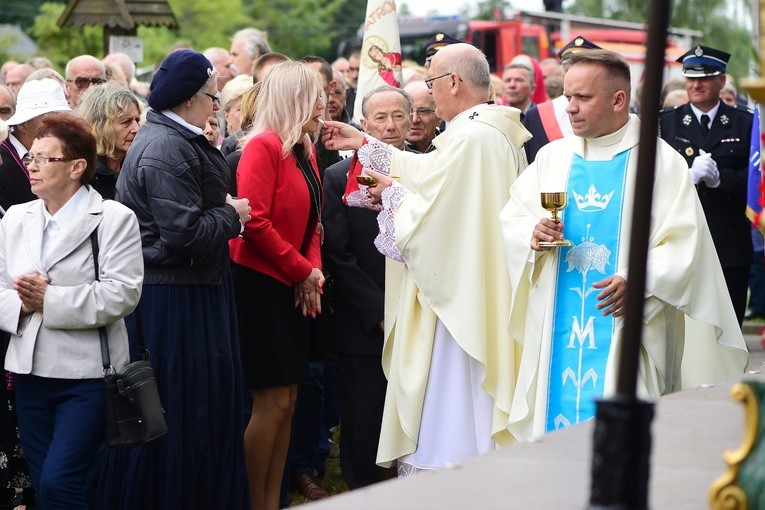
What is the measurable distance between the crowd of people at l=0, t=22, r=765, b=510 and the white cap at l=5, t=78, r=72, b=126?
14mm

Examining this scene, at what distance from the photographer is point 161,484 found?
5.90m

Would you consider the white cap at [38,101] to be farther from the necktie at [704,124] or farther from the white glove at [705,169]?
the necktie at [704,124]

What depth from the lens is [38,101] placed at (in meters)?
6.84

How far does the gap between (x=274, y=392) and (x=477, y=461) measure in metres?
2.97

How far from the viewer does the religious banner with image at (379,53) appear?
9.42 metres

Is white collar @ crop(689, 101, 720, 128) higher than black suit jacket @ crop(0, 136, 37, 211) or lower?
lower

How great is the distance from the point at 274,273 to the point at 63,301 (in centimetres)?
144

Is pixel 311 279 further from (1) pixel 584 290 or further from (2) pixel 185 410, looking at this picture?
(1) pixel 584 290

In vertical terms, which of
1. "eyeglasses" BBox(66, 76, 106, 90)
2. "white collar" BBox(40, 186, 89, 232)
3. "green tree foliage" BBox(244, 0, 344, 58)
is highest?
"eyeglasses" BBox(66, 76, 106, 90)

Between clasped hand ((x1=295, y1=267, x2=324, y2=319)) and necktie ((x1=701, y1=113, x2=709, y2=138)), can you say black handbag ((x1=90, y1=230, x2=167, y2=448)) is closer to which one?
clasped hand ((x1=295, y1=267, x2=324, y2=319))

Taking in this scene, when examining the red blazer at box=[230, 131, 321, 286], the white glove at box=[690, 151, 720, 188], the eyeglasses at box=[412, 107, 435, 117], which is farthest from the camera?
the white glove at box=[690, 151, 720, 188]

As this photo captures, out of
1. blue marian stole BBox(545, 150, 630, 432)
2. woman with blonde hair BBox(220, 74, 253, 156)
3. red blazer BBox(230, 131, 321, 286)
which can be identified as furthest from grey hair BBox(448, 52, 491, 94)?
woman with blonde hair BBox(220, 74, 253, 156)

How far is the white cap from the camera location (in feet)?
22.1

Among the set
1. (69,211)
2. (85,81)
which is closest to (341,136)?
(69,211)
